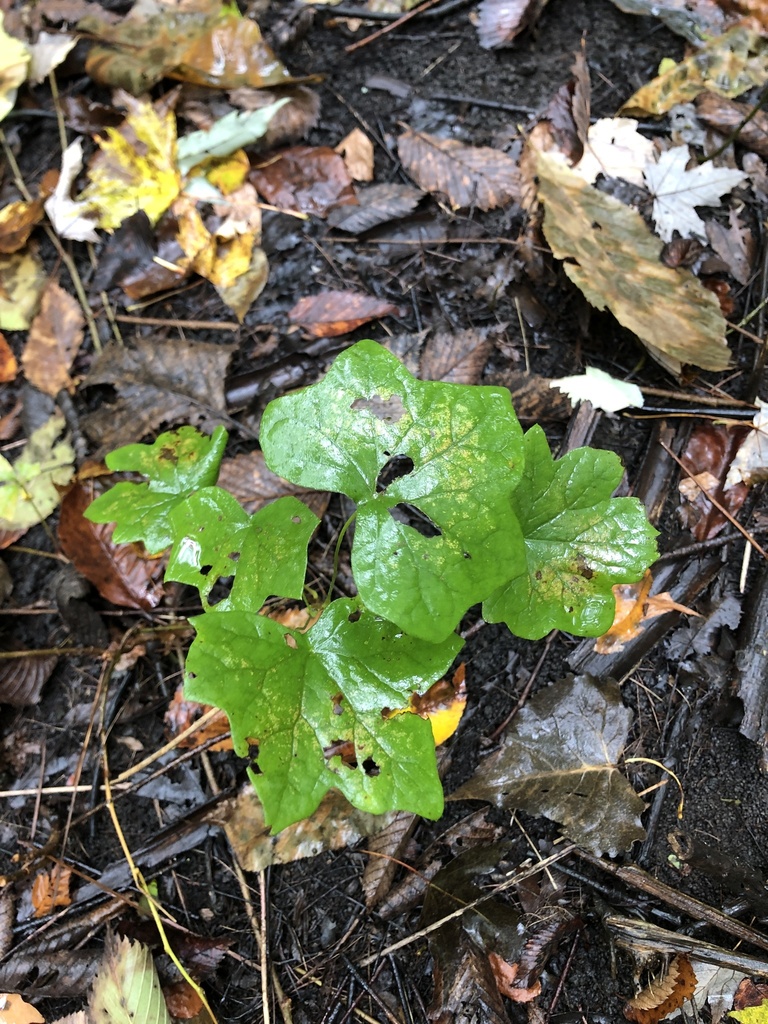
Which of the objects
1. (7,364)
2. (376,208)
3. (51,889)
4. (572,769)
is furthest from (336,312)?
(51,889)

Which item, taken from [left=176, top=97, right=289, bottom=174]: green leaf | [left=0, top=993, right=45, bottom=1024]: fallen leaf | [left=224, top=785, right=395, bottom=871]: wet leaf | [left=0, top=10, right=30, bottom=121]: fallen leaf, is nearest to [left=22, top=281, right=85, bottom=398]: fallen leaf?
[left=176, top=97, right=289, bottom=174]: green leaf

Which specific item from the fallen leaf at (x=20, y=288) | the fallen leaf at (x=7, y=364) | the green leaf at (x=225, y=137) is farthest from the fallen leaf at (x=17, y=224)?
the green leaf at (x=225, y=137)

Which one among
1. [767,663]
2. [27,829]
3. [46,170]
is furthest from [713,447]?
[46,170]

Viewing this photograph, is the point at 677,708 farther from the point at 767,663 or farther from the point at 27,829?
the point at 27,829

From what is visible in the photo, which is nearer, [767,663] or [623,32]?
[767,663]

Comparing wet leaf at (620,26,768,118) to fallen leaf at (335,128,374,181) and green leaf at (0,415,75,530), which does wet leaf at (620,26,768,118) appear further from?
green leaf at (0,415,75,530)

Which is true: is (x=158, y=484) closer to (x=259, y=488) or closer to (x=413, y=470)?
(x=259, y=488)
